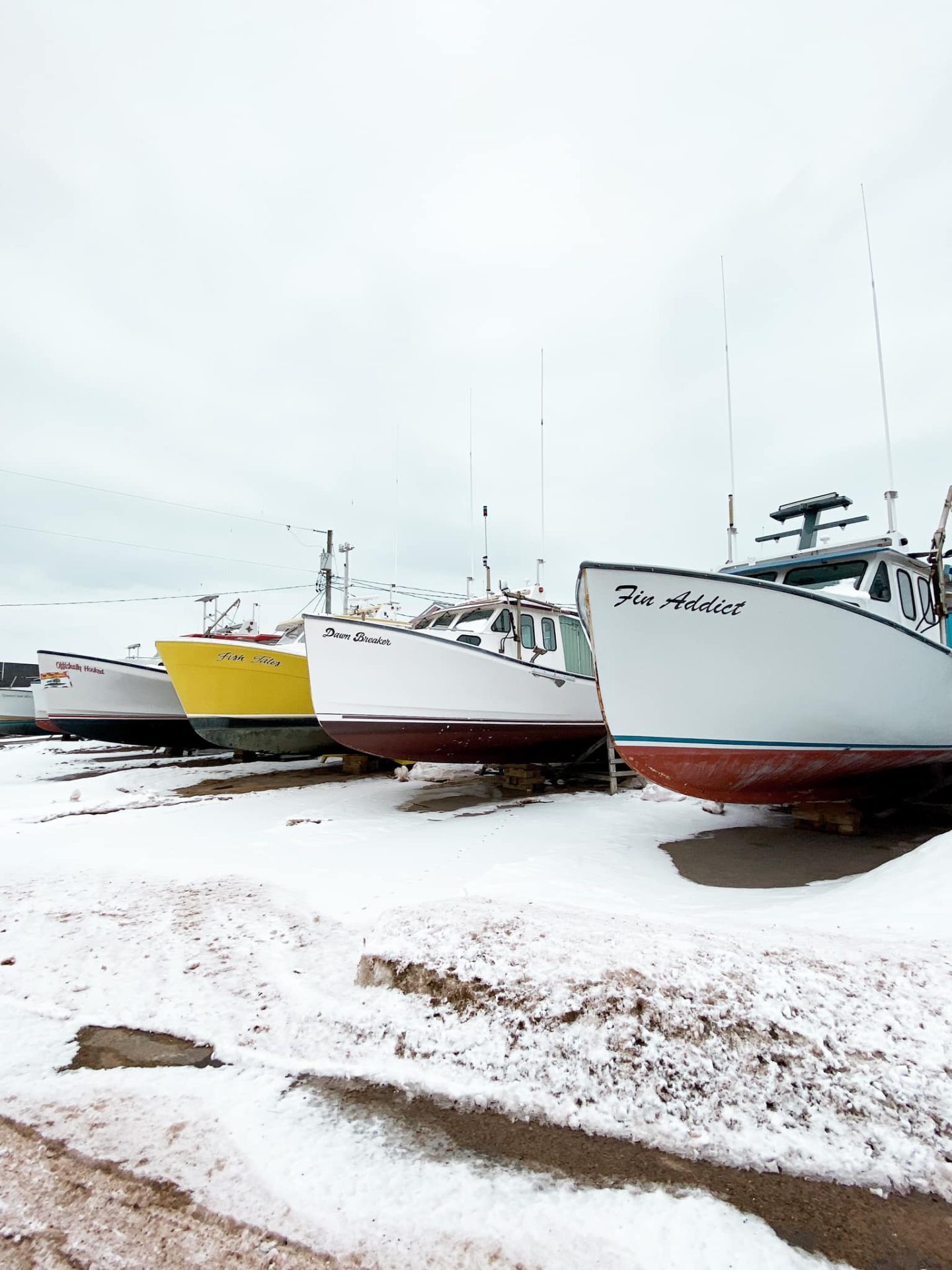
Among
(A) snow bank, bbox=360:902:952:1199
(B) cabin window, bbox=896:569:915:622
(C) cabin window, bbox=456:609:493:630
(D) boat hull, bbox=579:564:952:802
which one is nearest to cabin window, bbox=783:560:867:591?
(B) cabin window, bbox=896:569:915:622

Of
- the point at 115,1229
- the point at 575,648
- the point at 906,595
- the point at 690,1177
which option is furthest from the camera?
the point at 575,648

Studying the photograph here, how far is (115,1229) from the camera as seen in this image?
1.59 m

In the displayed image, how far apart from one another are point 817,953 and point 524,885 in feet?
6.64

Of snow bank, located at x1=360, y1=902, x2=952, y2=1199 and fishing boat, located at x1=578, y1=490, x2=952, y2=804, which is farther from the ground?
fishing boat, located at x1=578, y1=490, x2=952, y2=804

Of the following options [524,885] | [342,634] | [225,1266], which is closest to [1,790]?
[342,634]

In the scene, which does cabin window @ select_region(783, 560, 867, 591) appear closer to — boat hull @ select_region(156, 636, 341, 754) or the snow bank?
the snow bank

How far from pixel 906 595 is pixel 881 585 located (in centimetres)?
50

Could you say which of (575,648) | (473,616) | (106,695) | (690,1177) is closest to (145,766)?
(106,695)

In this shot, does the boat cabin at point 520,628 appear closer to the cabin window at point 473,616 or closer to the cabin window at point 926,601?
the cabin window at point 473,616

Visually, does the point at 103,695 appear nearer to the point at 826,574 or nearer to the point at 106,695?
the point at 106,695

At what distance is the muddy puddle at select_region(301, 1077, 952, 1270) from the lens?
62.1 inches

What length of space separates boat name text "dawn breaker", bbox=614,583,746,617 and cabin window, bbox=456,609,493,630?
446 cm

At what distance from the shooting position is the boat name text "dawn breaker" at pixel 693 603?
5223 millimetres

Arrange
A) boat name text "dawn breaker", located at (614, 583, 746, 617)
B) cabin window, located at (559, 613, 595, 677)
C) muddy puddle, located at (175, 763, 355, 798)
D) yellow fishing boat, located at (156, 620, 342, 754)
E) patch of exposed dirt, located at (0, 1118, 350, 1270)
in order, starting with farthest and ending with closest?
yellow fishing boat, located at (156, 620, 342, 754)
cabin window, located at (559, 613, 595, 677)
muddy puddle, located at (175, 763, 355, 798)
boat name text "dawn breaker", located at (614, 583, 746, 617)
patch of exposed dirt, located at (0, 1118, 350, 1270)
